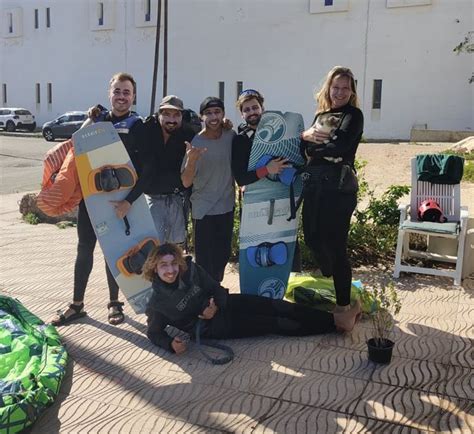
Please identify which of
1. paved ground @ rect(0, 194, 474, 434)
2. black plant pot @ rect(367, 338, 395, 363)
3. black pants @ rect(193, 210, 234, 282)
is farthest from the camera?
black pants @ rect(193, 210, 234, 282)

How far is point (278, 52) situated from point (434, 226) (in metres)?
26.9

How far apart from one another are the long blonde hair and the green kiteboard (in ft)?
7.35

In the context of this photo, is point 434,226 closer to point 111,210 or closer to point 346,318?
point 346,318

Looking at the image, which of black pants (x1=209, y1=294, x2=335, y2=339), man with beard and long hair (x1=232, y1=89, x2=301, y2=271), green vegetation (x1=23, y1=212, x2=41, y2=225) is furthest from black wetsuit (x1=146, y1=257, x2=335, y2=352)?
green vegetation (x1=23, y1=212, x2=41, y2=225)

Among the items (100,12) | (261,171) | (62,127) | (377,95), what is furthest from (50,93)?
(261,171)

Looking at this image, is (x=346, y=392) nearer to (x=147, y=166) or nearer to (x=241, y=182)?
(x=241, y=182)

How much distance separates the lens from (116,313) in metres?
4.23

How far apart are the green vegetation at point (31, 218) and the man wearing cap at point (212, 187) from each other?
16.3ft

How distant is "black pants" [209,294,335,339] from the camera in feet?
12.6

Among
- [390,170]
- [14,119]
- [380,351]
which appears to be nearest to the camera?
[380,351]

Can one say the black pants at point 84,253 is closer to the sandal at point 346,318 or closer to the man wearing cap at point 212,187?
the man wearing cap at point 212,187

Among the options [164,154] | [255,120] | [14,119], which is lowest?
[164,154]

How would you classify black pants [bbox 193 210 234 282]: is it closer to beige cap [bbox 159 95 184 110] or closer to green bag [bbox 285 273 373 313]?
green bag [bbox 285 273 373 313]

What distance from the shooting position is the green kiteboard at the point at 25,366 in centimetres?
266
